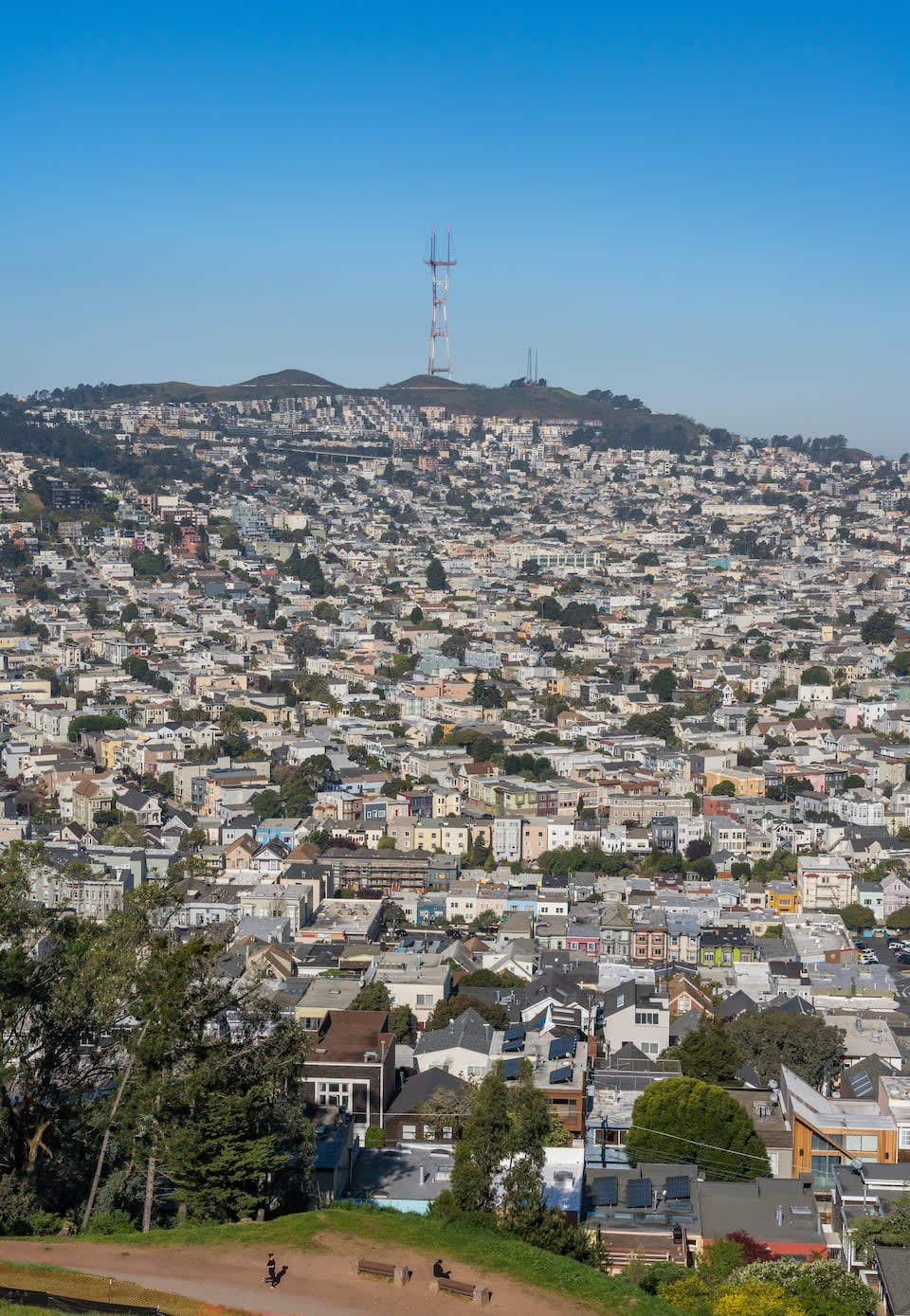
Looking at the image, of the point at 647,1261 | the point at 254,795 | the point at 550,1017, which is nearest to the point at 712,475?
the point at 254,795

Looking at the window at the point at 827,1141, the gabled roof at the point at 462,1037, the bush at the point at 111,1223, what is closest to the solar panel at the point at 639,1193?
the window at the point at 827,1141

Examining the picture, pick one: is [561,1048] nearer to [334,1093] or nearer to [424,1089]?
[424,1089]

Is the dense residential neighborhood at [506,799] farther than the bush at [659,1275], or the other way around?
the dense residential neighborhood at [506,799]

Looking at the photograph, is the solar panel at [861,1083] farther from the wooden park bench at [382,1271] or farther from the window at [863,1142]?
the wooden park bench at [382,1271]

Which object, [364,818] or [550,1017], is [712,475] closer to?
[364,818]

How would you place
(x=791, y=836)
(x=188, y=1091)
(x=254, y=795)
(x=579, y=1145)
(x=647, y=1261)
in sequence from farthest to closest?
(x=254, y=795) → (x=791, y=836) → (x=579, y=1145) → (x=647, y=1261) → (x=188, y=1091)

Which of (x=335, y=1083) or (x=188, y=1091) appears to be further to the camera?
(x=335, y=1083)

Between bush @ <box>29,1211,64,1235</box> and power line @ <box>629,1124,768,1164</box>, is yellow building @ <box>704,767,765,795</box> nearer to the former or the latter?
power line @ <box>629,1124,768,1164</box>
